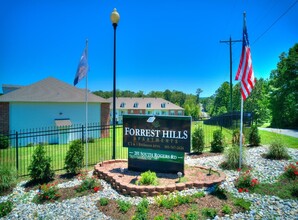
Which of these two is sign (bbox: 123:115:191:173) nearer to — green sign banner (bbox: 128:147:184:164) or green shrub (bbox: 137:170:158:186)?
green sign banner (bbox: 128:147:184:164)

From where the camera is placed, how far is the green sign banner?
6965mm

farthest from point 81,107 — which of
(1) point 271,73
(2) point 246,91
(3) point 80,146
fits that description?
(1) point 271,73

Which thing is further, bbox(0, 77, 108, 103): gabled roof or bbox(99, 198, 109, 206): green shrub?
bbox(0, 77, 108, 103): gabled roof

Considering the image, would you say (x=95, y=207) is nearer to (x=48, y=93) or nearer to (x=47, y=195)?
(x=47, y=195)

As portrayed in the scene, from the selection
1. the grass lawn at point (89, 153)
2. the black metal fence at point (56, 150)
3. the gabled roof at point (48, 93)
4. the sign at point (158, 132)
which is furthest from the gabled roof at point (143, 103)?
the sign at point (158, 132)

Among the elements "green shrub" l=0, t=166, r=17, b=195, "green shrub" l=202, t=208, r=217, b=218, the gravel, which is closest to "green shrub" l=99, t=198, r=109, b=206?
the gravel

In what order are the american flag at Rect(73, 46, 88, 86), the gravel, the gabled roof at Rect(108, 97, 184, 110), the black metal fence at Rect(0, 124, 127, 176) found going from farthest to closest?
the gabled roof at Rect(108, 97, 184, 110) < the black metal fence at Rect(0, 124, 127, 176) < the american flag at Rect(73, 46, 88, 86) < the gravel

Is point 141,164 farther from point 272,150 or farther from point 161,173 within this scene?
point 272,150

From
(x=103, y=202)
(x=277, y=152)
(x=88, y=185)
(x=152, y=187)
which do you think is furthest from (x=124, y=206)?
(x=277, y=152)

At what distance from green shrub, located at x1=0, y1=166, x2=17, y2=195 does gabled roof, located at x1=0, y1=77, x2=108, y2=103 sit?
559 inches

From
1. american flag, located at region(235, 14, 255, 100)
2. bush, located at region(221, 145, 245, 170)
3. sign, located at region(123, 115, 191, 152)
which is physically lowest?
bush, located at region(221, 145, 245, 170)

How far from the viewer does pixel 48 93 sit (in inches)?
826

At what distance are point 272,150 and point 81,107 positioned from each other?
712 inches

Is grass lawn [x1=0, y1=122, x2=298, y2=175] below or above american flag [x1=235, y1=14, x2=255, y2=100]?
below
